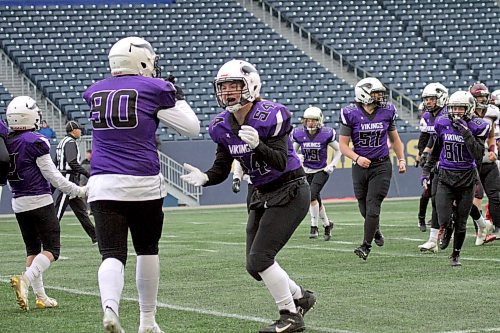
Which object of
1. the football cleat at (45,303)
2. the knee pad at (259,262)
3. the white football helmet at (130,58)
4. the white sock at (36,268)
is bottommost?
the football cleat at (45,303)

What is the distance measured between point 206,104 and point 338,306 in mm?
20298

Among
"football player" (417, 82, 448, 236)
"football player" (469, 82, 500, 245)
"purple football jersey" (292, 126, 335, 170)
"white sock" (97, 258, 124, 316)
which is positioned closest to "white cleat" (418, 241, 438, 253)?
"football player" (469, 82, 500, 245)

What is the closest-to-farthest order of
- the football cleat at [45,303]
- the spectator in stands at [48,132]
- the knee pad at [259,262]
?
the knee pad at [259,262] → the football cleat at [45,303] → the spectator in stands at [48,132]

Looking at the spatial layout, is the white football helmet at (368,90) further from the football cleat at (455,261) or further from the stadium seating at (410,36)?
the stadium seating at (410,36)

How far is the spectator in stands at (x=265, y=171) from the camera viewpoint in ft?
23.8

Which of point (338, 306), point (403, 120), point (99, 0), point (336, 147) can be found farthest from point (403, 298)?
point (99, 0)

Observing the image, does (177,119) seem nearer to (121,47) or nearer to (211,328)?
(121,47)

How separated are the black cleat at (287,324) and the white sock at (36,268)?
94.2 inches

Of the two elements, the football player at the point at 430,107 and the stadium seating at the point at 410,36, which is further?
the stadium seating at the point at 410,36

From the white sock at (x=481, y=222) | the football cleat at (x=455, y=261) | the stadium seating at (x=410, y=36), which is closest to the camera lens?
the football cleat at (x=455, y=261)

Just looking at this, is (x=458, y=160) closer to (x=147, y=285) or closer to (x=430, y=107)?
(x=430, y=107)

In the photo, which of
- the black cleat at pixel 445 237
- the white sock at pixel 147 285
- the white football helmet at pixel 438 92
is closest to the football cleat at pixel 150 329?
the white sock at pixel 147 285

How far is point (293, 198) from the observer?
750cm

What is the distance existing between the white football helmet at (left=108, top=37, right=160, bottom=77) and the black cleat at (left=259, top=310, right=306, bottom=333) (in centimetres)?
174
